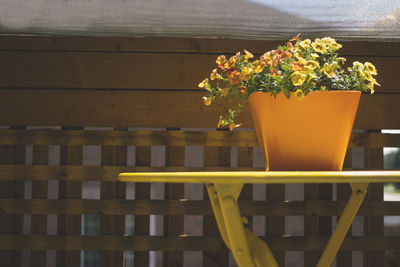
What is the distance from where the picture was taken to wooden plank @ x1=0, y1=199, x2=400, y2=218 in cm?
198

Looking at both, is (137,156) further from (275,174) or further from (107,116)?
(275,174)

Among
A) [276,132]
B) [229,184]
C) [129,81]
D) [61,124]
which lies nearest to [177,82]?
[129,81]

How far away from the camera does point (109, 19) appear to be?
1923mm

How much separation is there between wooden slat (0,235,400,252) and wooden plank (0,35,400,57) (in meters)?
0.77

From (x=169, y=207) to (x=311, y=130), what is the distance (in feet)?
3.31

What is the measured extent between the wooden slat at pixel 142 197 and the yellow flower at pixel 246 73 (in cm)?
92

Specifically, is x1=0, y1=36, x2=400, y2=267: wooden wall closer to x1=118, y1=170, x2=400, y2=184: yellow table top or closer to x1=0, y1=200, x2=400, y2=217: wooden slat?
x1=0, y1=200, x2=400, y2=217: wooden slat

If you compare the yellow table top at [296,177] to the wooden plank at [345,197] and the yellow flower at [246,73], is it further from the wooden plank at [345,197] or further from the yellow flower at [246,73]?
the wooden plank at [345,197]

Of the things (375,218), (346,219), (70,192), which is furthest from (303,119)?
(70,192)

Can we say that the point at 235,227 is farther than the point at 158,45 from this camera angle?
No

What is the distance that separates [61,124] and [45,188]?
0.28 m

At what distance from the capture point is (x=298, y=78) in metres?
1.06

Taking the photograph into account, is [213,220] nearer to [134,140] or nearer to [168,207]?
[168,207]

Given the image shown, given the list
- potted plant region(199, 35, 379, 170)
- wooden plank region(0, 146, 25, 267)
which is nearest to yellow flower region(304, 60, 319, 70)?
potted plant region(199, 35, 379, 170)
